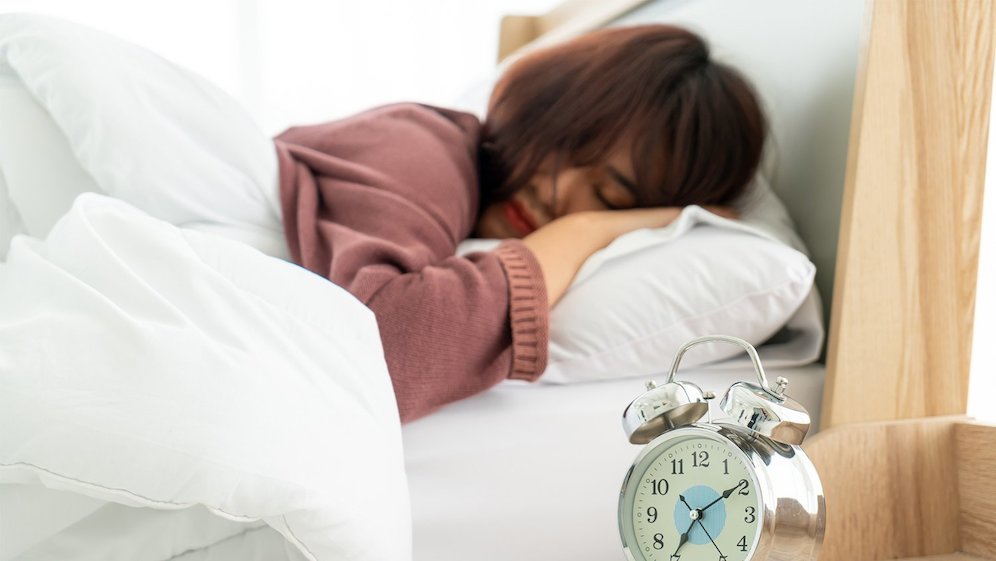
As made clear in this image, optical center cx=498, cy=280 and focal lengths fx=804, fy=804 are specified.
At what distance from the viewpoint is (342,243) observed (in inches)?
34.9

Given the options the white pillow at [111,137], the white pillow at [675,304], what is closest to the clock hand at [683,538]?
the white pillow at [675,304]

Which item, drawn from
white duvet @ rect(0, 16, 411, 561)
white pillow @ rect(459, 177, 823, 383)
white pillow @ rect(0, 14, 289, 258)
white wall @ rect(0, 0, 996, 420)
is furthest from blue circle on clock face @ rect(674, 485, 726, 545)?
white wall @ rect(0, 0, 996, 420)

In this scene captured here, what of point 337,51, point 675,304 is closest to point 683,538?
point 675,304

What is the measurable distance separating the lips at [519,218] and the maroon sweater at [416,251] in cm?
6

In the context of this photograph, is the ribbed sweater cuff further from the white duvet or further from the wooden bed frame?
the wooden bed frame

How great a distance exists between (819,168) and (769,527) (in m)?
0.66

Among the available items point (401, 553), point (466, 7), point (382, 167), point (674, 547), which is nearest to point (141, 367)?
point (401, 553)

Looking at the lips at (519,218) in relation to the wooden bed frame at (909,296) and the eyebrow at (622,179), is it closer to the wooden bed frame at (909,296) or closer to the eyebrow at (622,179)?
the eyebrow at (622,179)

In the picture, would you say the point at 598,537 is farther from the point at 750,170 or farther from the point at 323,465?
the point at 750,170

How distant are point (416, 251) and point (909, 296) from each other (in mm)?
520

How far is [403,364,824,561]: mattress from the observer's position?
76 cm

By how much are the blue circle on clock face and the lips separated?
0.66 meters

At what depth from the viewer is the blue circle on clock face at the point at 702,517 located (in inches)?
21.7

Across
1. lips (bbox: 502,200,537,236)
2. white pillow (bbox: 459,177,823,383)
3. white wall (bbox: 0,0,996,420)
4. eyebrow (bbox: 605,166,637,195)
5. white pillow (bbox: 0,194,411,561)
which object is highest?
white pillow (bbox: 0,194,411,561)
